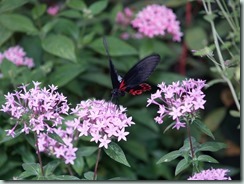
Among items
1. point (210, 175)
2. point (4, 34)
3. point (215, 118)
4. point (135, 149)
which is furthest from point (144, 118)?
point (210, 175)

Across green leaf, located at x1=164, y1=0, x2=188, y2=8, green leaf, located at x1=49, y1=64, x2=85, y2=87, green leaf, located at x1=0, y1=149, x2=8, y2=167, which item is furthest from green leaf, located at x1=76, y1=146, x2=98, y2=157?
green leaf, located at x1=164, y1=0, x2=188, y2=8

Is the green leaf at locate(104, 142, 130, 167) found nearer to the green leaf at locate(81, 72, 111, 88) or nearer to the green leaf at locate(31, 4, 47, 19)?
the green leaf at locate(81, 72, 111, 88)

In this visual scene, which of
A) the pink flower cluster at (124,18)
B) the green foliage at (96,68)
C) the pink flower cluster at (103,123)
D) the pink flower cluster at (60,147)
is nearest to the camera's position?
the pink flower cluster at (103,123)

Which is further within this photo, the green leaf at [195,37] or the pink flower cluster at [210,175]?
the green leaf at [195,37]

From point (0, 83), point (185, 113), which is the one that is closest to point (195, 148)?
point (185, 113)

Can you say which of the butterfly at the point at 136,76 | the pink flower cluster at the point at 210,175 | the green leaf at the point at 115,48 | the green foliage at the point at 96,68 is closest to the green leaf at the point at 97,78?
the green foliage at the point at 96,68

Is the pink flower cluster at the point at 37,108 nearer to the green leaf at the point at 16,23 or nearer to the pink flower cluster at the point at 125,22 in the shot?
the green leaf at the point at 16,23

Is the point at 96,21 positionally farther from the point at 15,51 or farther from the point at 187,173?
the point at 187,173
